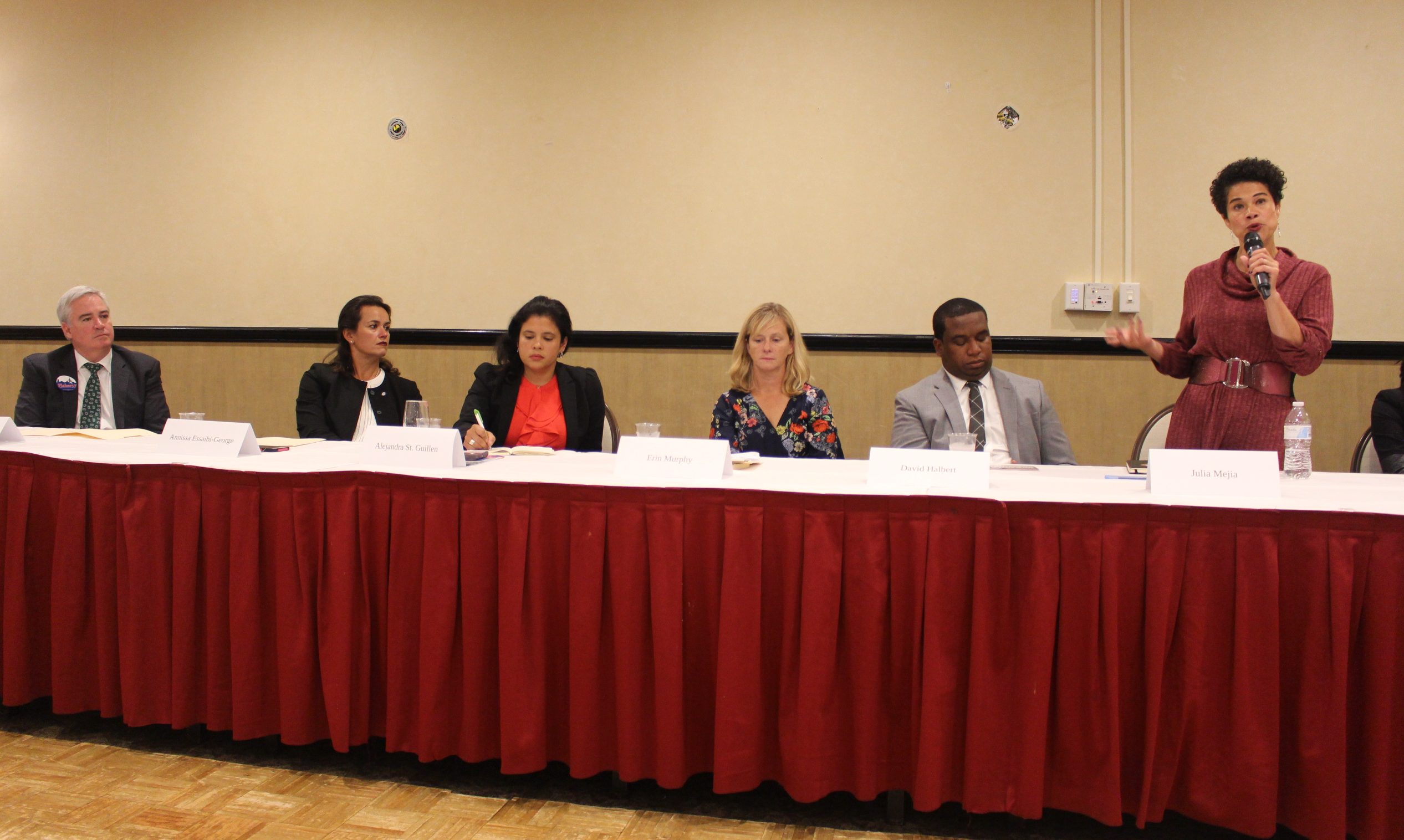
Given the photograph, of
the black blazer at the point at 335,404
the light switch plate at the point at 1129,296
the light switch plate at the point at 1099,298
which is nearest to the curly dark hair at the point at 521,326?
the black blazer at the point at 335,404

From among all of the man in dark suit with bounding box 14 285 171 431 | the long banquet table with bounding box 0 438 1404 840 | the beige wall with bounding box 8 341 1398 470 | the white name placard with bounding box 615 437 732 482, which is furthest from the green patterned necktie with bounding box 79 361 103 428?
the white name placard with bounding box 615 437 732 482

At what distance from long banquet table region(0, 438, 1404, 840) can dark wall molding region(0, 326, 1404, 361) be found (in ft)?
5.15

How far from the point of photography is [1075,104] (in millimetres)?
3436

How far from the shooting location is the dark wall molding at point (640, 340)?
3.47 metres

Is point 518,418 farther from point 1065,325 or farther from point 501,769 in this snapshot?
point 1065,325

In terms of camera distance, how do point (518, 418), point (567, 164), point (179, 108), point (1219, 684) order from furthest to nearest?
point (179, 108) < point (567, 164) < point (518, 418) < point (1219, 684)

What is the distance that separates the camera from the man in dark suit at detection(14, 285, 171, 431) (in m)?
3.21

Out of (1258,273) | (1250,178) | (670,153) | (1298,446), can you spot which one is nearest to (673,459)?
(1298,446)

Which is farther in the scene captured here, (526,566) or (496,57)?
(496,57)

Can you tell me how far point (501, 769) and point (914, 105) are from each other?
9.52 ft

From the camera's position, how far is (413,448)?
6.63ft

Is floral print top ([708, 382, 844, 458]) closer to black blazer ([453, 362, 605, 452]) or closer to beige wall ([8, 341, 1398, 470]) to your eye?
black blazer ([453, 362, 605, 452])

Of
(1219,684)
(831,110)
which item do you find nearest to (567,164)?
(831,110)

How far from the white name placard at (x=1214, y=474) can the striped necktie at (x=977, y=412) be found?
938 mm
